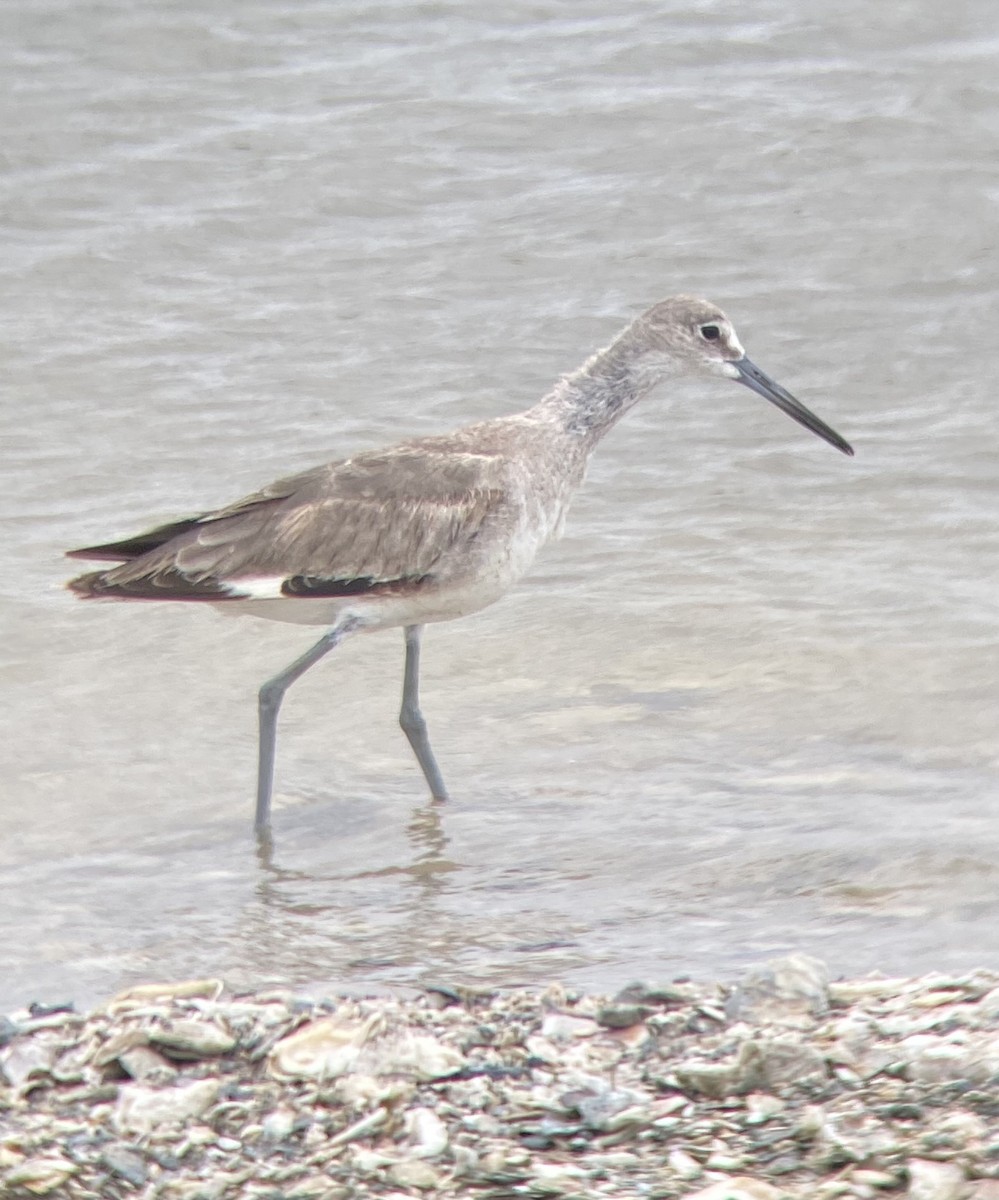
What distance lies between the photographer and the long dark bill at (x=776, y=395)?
26.4 ft

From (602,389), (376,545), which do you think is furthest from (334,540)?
(602,389)

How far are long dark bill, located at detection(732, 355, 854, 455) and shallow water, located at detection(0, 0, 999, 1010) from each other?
2.87ft

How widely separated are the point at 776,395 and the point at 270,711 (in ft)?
7.59

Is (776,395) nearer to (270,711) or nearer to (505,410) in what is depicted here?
(270,711)

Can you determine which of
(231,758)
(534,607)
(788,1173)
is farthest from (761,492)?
(788,1173)

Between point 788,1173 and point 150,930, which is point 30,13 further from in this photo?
point 788,1173

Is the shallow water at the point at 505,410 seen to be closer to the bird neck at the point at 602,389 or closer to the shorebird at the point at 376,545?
the shorebird at the point at 376,545

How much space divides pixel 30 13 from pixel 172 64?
1.30 m

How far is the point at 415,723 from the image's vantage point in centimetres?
746

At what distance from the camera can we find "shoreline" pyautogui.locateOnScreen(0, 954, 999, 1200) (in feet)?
13.9

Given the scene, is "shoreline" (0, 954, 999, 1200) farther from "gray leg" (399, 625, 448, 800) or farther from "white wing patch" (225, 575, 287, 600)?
"white wing patch" (225, 575, 287, 600)

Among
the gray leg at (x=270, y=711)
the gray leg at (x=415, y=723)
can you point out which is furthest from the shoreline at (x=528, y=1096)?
the gray leg at (x=415, y=723)

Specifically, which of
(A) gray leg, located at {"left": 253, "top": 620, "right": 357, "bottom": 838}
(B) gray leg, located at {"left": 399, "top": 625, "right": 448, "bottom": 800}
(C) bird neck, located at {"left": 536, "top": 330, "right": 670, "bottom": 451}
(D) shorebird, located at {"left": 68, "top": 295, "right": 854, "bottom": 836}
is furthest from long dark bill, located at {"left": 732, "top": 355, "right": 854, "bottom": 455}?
(A) gray leg, located at {"left": 253, "top": 620, "right": 357, "bottom": 838}

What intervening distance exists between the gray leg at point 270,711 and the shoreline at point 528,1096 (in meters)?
1.96
